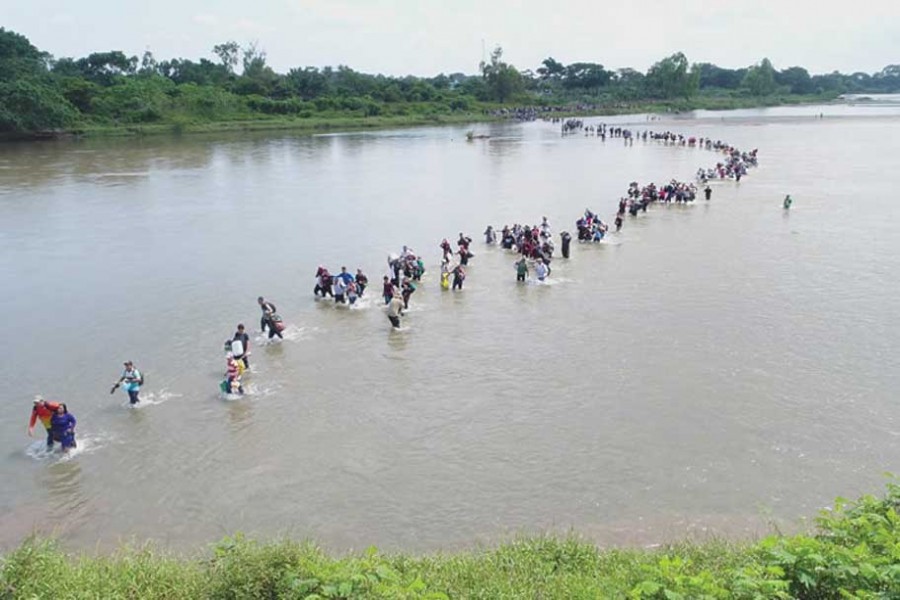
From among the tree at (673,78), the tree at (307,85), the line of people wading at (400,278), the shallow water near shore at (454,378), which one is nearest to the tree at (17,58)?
the tree at (307,85)

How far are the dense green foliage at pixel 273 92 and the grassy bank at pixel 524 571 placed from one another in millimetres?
73693

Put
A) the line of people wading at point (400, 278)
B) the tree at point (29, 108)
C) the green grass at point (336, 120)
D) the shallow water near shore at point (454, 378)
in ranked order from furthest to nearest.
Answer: the green grass at point (336, 120), the tree at point (29, 108), the line of people wading at point (400, 278), the shallow water near shore at point (454, 378)

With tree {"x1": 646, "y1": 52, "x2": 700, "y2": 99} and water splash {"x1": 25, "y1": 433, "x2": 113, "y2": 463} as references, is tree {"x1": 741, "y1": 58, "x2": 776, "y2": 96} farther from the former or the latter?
water splash {"x1": 25, "y1": 433, "x2": 113, "y2": 463}

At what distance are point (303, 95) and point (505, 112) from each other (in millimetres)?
32150

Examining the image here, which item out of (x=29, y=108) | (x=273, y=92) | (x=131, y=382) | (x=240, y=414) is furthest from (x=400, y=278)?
(x=273, y=92)

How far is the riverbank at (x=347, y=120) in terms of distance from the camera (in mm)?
76812

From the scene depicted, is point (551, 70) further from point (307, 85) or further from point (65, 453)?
point (65, 453)

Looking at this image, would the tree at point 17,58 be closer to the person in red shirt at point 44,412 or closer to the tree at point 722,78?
the person in red shirt at point 44,412

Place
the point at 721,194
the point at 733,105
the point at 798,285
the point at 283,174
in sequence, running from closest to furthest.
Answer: the point at 798,285 < the point at 721,194 < the point at 283,174 < the point at 733,105

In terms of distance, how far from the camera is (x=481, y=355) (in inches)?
643

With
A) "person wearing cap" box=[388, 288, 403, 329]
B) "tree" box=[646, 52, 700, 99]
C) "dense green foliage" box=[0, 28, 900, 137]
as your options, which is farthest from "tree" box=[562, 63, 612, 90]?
"person wearing cap" box=[388, 288, 403, 329]

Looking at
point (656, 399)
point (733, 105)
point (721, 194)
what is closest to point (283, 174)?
point (721, 194)

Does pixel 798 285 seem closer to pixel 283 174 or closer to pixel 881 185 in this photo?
pixel 881 185

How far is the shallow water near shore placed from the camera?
35.1ft
